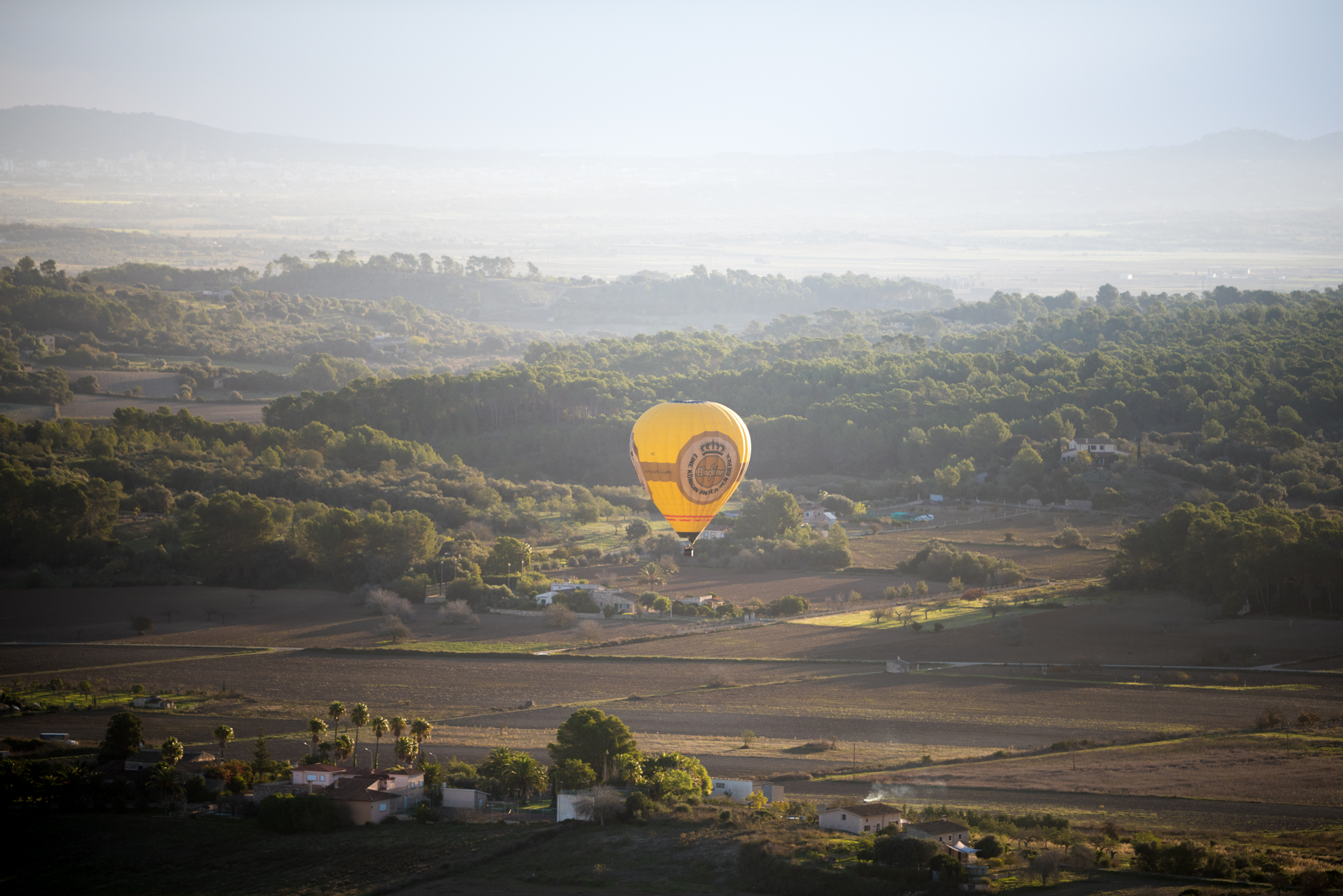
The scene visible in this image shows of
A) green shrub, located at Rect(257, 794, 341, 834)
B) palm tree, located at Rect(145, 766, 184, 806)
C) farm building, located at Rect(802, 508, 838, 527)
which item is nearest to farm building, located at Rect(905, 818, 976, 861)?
green shrub, located at Rect(257, 794, 341, 834)

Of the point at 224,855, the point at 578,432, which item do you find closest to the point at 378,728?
the point at 224,855

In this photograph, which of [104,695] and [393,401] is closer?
[104,695]

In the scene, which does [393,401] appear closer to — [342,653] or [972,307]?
[342,653]

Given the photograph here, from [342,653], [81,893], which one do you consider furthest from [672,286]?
[81,893]

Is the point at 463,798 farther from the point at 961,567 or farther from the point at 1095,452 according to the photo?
the point at 1095,452

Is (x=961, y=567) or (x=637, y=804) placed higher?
(x=961, y=567)

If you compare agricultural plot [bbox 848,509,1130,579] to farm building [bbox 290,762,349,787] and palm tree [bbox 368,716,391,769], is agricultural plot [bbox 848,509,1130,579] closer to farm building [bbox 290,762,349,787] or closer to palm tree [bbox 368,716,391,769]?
palm tree [bbox 368,716,391,769]
